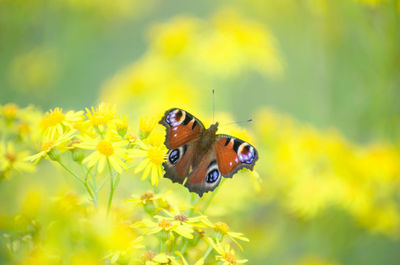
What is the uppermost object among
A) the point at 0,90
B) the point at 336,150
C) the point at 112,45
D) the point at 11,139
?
the point at 112,45

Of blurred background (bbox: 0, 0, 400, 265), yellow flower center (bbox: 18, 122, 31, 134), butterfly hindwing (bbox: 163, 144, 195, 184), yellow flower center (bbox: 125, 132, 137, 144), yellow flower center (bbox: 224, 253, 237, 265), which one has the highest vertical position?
blurred background (bbox: 0, 0, 400, 265)

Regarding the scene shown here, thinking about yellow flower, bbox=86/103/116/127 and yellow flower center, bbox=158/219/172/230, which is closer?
yellow flower center, bbox=158/219/172/230

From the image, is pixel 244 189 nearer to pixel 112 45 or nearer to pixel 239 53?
pixel 239 53

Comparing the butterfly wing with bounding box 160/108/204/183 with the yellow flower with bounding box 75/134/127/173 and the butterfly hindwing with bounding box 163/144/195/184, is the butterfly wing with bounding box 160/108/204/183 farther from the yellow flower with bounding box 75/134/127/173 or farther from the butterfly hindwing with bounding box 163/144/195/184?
the yellow flower with bounding box 75/134/127/173

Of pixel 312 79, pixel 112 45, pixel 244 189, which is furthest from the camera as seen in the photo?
pixel 112 45

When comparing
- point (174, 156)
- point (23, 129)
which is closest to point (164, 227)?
point (174, 156)

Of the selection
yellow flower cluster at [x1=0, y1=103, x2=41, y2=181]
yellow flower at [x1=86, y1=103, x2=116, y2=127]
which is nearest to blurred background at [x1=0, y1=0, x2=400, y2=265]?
yellow flower cluster at [x1=0, y1=103, x2=41, y2=181]

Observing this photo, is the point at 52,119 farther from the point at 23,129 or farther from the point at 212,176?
the point at 212,176

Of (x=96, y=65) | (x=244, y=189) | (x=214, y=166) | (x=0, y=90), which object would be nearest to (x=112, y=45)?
(x=96, y=65)
